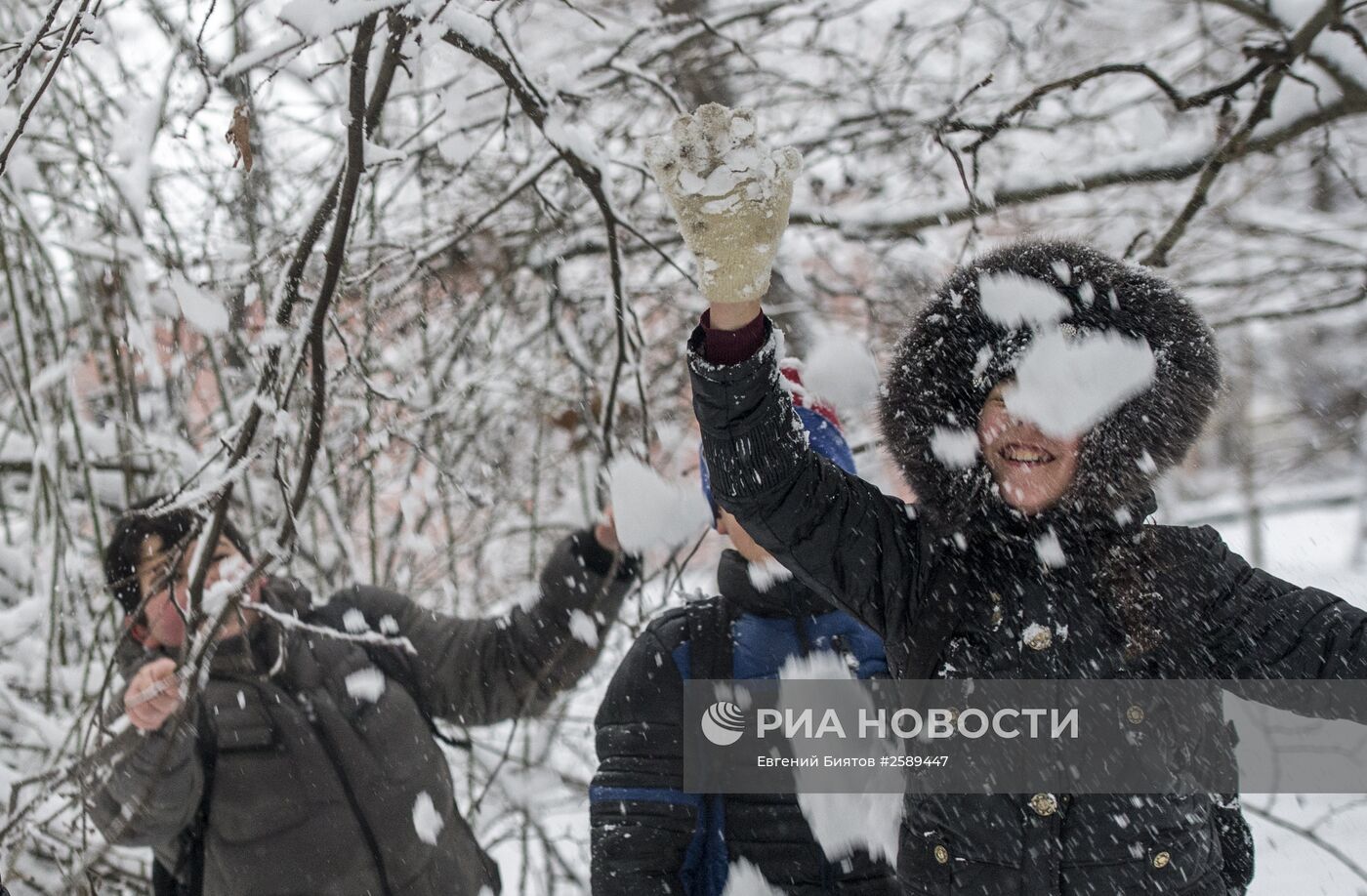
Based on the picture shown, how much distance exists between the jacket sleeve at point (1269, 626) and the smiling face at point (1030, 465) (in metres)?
0.20

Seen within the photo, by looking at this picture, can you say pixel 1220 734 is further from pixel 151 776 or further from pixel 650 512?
pixel 151 776

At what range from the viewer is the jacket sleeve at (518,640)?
2.25m

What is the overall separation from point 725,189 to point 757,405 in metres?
0.26

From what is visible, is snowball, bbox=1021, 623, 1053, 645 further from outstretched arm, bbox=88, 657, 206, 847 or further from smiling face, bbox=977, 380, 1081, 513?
outstretched arm, bbox=88, 657, 206, 847

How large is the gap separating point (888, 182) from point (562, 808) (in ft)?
9.33

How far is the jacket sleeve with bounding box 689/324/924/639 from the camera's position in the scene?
3.79 ft

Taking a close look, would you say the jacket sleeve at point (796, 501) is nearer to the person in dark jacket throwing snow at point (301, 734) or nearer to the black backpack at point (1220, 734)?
the black backpack at point (1220, 734)

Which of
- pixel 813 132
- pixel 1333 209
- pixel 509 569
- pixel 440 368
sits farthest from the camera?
pixel 509 569

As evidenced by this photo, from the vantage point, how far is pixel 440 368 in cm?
336

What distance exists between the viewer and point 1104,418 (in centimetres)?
132

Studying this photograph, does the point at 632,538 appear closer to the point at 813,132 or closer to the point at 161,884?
the point at 161,884

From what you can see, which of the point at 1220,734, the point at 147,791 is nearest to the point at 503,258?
the point at 147,791

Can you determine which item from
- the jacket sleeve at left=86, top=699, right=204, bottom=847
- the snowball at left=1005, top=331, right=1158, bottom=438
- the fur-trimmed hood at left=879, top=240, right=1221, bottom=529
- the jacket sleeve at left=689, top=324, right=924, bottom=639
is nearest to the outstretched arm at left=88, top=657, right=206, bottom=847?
the jacket sleeve at left=86, top=699, right=204, bottom=847

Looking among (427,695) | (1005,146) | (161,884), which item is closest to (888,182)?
(1005,146)
